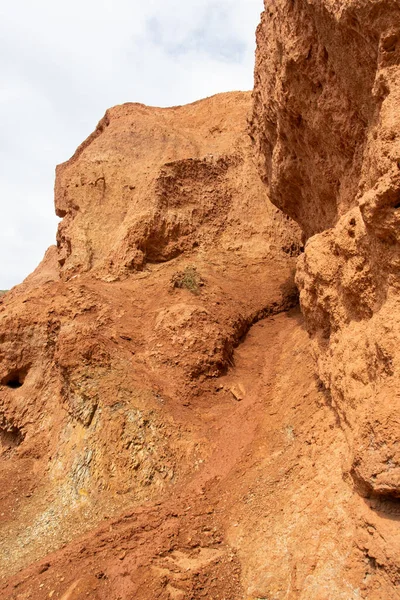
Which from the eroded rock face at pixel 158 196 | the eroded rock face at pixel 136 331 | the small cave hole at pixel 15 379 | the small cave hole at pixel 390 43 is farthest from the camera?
the eroded rock face at pixel 158 196

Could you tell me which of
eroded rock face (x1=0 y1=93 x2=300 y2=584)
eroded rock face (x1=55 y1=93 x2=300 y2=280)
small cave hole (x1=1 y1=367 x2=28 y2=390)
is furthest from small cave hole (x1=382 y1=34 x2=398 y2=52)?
small cave hole (x1=1 y1=367 x2=28 y2=390)

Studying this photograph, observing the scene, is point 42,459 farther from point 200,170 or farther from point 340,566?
point 200,170

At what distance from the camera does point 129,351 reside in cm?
801

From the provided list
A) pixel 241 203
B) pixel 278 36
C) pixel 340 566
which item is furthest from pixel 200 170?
pixel 340 566

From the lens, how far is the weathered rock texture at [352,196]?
12.0 ft

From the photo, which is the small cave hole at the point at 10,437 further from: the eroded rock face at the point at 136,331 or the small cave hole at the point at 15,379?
the small cave hole at the point at 15,379

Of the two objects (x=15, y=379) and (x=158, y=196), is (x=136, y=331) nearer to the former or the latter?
(x=15, y=379)

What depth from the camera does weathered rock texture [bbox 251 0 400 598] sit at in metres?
3.67

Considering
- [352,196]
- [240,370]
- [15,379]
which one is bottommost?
[240,370]

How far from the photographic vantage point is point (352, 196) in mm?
5789

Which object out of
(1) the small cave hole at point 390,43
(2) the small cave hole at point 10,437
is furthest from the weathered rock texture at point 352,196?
(2) the small cave hole at point 10,437

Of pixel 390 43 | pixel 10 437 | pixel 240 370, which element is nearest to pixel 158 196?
pixel 240 370

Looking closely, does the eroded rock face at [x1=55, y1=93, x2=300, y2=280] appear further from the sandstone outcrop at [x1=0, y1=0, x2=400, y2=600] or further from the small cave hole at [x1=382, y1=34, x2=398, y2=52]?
the small cave hole at [x1=382, y1=34, x2=398, y2=52]

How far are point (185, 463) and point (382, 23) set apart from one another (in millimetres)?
5519
